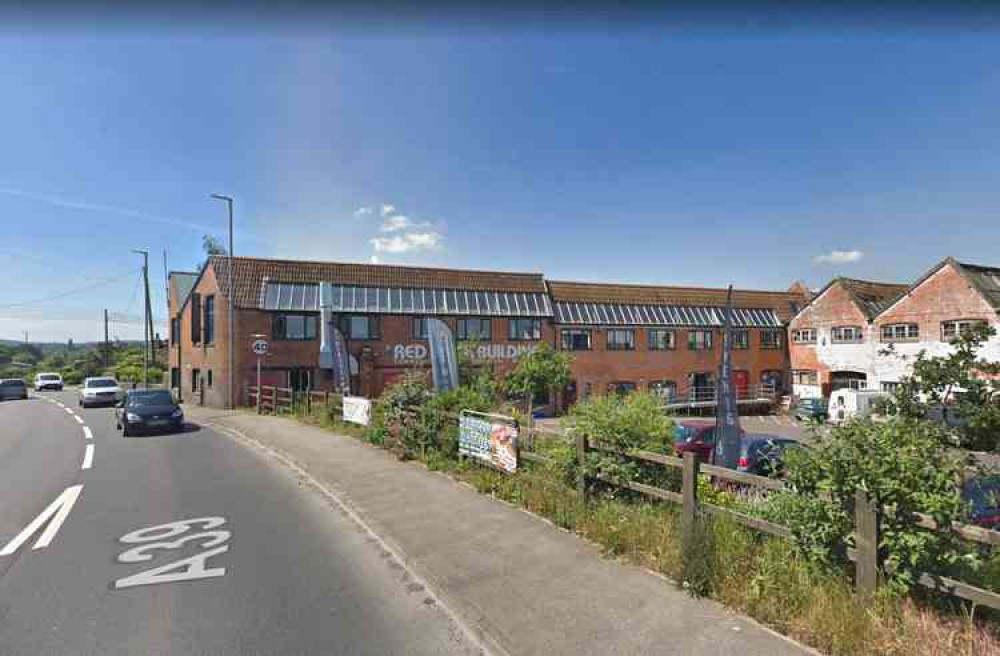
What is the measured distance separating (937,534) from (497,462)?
583 centimetres

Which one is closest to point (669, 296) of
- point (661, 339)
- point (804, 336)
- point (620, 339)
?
point (661, 339)

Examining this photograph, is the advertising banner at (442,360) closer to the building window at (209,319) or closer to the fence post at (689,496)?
the fence post at (689,496)

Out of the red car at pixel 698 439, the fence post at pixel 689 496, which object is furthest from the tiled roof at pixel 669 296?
the fence post at pixel 689 496

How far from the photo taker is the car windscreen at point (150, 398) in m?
17.1

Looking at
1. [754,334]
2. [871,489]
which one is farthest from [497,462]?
[754,334]

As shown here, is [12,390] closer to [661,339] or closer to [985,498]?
[661,339]

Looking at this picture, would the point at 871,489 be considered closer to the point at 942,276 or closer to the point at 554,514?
the point at 554,514

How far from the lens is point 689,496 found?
5.17 m

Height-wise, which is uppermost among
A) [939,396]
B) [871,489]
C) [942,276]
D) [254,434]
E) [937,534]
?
[942,276]

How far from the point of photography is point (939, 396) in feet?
17.8

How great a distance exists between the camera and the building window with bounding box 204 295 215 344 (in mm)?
28375

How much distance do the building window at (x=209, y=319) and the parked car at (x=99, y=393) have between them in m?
5.66

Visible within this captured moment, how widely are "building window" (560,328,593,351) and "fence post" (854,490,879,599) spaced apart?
100 ft

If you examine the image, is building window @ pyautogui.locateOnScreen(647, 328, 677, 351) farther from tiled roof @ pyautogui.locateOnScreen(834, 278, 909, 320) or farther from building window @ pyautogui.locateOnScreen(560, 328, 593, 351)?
tiled roof @ pyautogui.locateOnScreen(834, 278, 909, 320)
